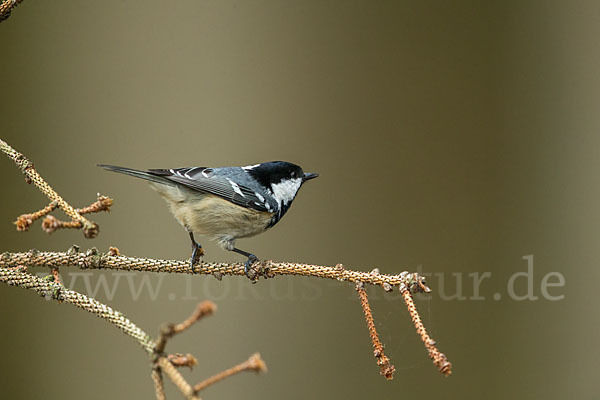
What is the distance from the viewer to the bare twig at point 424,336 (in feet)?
1.52

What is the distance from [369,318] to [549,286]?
1156 mm

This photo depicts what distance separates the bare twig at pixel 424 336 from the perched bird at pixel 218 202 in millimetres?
421

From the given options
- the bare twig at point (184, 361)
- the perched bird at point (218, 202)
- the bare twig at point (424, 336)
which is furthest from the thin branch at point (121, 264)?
the perched bird at point (218, 202)

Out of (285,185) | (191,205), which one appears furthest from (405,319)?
(191,205)

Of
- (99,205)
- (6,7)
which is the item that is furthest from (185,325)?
(6,7)

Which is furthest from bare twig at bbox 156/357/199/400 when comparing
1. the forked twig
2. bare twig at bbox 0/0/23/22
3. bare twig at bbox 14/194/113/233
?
bare twig at bbox 0/0/23/22

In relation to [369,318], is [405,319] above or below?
above

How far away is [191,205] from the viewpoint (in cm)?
97

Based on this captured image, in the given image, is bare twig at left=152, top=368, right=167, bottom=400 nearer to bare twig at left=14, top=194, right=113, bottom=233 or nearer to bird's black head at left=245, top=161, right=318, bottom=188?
bare twig at left=14, top=194, right=113, bottom=233

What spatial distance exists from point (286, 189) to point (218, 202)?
5.4 inches

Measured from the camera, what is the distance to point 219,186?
3.26 feet

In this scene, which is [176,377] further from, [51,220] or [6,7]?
[6,7]

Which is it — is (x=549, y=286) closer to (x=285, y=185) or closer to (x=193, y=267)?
(x=285, y=185)

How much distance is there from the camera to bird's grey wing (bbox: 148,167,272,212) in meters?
0.95
